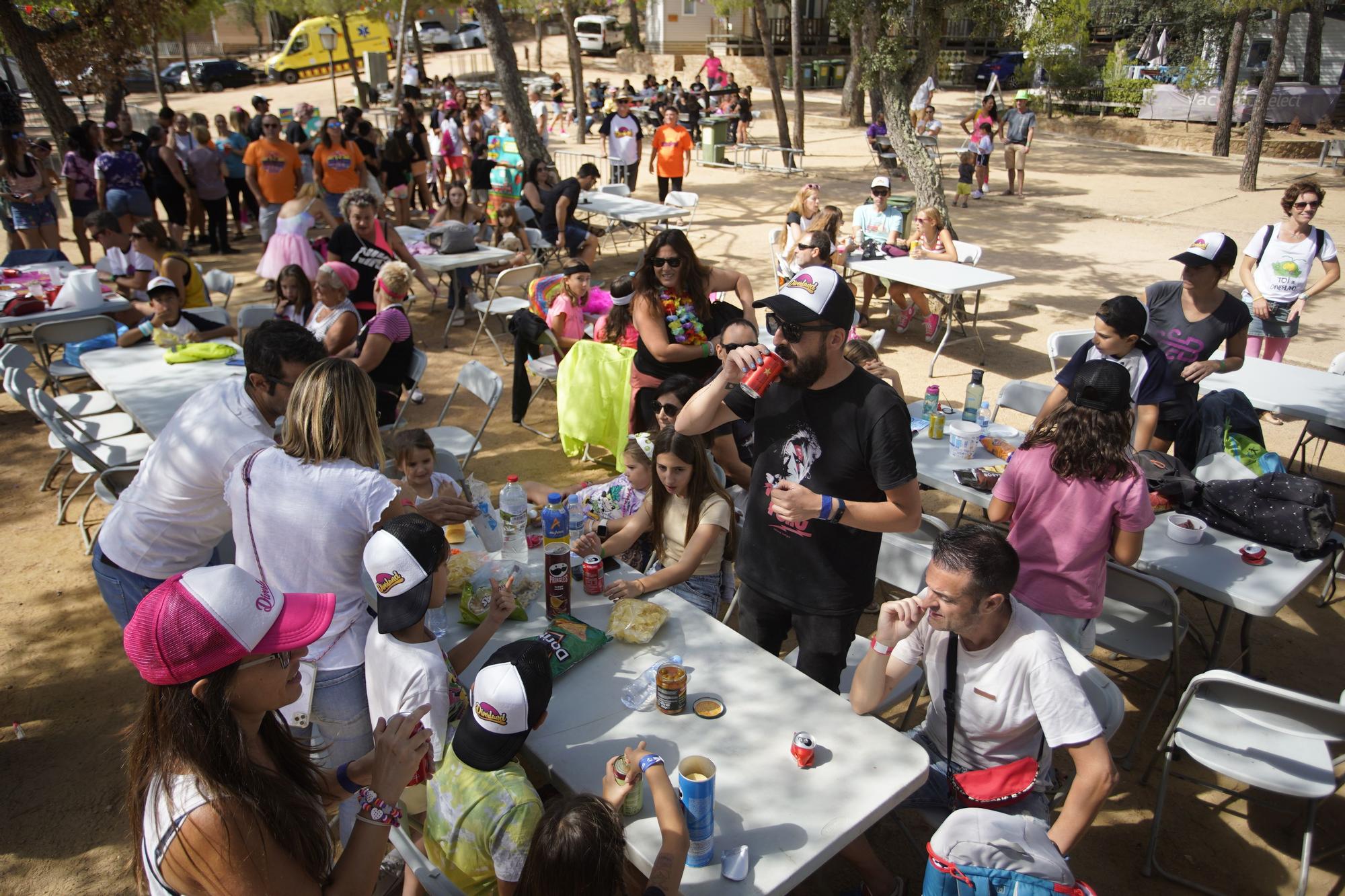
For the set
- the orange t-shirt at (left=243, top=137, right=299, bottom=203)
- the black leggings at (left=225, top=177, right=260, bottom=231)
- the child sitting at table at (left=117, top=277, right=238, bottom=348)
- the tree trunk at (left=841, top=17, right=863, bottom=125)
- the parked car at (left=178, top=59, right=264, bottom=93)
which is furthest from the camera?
the parked car at (left=178, top=59, right=264, bottom=93)

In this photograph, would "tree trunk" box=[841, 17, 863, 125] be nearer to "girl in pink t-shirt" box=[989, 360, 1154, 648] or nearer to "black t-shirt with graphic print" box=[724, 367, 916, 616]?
"girl in pink t-shirt" box=[989, 360, 1154, 648]

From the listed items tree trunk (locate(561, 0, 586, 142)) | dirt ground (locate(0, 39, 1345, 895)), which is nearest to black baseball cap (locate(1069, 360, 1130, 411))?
dirt ground (locate(0, 39, 1345, 895))

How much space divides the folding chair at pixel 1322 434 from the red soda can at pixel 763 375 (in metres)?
4.73

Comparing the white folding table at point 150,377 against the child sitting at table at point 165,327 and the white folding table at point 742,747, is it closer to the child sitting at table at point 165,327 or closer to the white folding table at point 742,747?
the child sitting at table at point 165,327

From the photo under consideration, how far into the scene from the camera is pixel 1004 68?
107ft

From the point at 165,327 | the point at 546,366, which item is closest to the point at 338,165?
the point at 165,327

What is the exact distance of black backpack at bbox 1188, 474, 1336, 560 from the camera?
3814 mm

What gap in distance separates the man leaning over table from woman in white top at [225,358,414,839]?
1.69 meters

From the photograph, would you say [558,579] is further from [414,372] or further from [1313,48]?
[1313,48]

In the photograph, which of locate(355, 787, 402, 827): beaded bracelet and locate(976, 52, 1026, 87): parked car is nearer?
locate(355, 787, 402, 827): beaded bracelet

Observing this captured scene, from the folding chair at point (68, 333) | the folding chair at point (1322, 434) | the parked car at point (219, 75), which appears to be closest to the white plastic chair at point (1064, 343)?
the folding chair at point (1322, 434)

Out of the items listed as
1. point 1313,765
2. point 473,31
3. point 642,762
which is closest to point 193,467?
point 642,762

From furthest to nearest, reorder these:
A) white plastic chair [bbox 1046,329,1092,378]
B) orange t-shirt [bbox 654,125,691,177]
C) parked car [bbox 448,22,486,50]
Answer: parked car [bbox 448,22,486,50]
orange t-shirt [bbox 654,125,691,177]
white plastic chair [bbox 1046,329,1092,378]

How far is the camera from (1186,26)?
98.2 feet
